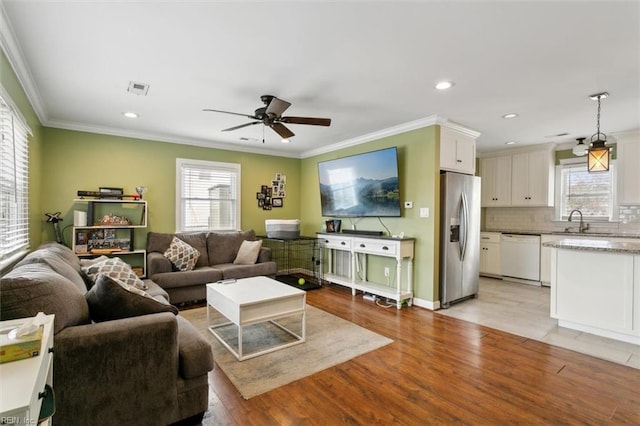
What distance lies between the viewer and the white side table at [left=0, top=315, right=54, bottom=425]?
2.50ft

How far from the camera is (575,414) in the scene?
76.7 inches

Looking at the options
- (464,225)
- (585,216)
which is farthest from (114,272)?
(585,216)

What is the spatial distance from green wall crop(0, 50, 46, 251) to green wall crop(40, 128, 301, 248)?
227mm

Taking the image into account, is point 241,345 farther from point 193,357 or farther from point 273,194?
point 273,194

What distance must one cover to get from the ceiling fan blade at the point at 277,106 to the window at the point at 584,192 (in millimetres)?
5239

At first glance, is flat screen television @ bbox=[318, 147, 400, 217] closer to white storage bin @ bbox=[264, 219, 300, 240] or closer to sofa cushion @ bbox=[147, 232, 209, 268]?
white storage bin @ bbox=[264, 219, 300, 240]

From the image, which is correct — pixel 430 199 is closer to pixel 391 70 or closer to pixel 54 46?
pixel 391 70

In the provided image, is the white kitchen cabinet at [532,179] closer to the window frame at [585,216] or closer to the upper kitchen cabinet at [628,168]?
the window frame at [585,216]

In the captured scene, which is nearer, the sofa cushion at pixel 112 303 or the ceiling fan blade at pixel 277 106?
the sofa cushion at pixel 112 303

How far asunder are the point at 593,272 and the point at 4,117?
17.6ft

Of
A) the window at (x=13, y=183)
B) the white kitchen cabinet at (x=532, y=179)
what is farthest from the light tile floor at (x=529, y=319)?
the window at (x=13, y=183)

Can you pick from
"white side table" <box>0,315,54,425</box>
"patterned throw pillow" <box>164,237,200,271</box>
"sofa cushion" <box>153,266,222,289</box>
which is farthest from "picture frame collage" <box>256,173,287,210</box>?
"white side table" <box>0,315,54,425</box>

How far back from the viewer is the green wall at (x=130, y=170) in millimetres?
4168

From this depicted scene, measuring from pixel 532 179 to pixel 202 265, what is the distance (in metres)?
5.86
